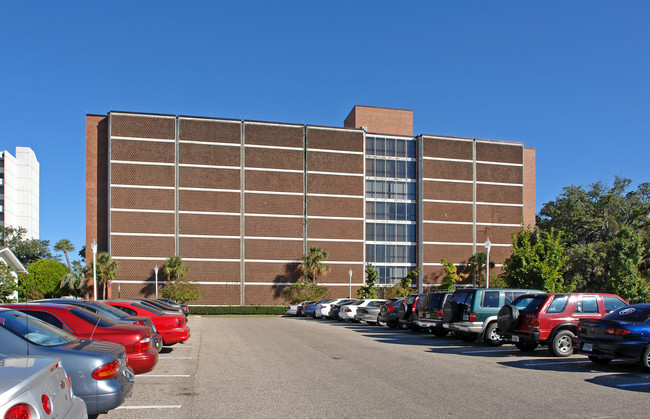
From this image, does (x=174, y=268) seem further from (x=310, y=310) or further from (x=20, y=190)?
(x=20, y=190)

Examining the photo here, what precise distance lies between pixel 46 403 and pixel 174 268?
57518 millimetres

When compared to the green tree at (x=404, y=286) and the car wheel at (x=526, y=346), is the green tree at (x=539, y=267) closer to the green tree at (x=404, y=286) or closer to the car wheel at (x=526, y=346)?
the car wheel at (x=526, y=346)

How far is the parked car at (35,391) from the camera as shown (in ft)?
12.3

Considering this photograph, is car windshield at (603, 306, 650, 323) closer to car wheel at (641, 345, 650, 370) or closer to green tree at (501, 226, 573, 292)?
car wheel at (641, 345, 650, 370)

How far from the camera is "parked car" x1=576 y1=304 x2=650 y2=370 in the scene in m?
12.1

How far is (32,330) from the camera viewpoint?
7.61 m

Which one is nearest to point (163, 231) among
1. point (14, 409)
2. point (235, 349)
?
point (235, 349)

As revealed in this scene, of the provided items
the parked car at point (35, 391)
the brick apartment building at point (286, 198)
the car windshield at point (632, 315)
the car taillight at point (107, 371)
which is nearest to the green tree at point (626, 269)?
the brick apartment building at point (286, 198)

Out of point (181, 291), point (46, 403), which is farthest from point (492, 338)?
point (181, 291)

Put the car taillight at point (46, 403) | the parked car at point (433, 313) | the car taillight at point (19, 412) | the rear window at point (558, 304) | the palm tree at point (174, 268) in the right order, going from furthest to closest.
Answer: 1. the palm tree at point (174, 268)
2. the parked car at point (433, 313)
3. the rear window at point (558, 304)
4. the car taillight at point (46, 403)
5. the car taillight at point (19, 412)

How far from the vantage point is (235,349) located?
17828 mm

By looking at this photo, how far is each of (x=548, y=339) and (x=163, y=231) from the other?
52107mm

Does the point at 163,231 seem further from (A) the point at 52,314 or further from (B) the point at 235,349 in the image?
(A) the point at 52,314

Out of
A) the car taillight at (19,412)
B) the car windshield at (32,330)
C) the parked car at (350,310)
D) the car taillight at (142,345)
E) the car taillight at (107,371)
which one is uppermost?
the car taillight at (19,412)
